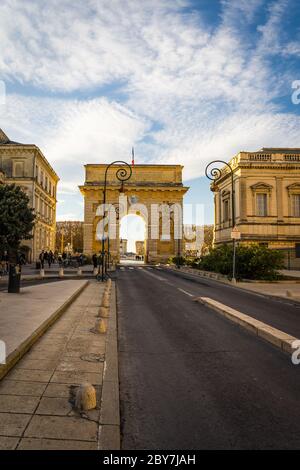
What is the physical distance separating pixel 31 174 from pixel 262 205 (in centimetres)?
2976

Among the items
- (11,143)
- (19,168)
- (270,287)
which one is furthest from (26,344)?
(11,143)

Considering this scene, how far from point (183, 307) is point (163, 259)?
45788 millimetres

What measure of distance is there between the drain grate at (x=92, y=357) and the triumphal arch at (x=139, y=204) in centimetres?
4797

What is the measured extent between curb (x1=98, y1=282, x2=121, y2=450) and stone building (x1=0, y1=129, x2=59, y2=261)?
3922 centimetres

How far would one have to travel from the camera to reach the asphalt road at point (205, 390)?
10.5 ft

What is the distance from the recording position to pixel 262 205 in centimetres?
3909

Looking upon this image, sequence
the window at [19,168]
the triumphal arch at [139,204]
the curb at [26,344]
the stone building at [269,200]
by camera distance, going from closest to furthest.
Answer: the curb at [26,344]
the stone building at [269,200]
the window at [19,168]
the triumphal arch at [139,204]

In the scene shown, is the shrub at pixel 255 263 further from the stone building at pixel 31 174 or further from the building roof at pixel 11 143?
the building roof at pixel 11 143

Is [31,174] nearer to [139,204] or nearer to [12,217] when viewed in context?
[139,204]

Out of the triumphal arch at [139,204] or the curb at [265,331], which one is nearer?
the curb at [265,331]

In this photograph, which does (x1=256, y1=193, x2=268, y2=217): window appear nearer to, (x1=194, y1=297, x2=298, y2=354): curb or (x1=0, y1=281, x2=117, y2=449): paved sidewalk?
(x1=194, y1=297, x2=298, y2=354): curb

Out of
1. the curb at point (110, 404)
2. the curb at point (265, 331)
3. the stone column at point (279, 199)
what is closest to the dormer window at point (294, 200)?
the stone column at point (279, 199)

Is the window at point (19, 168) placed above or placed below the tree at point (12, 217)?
above
